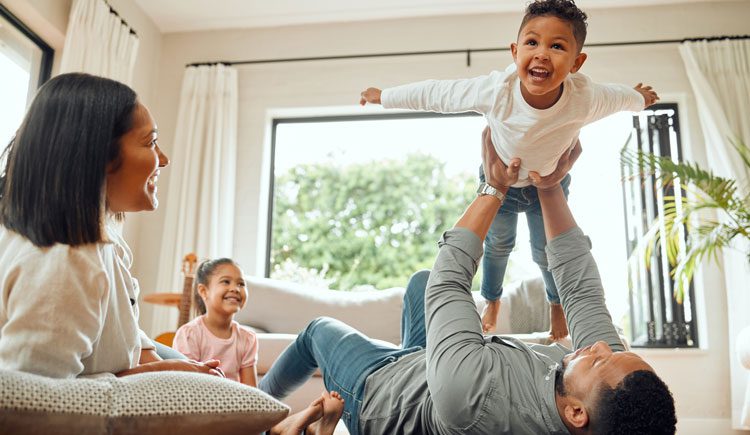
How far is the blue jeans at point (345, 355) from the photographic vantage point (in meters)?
1.72

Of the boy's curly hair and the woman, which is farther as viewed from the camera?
the boy's curly hair

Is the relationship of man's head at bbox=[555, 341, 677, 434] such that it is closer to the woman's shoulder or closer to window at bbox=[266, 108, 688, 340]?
the woman's shoulder

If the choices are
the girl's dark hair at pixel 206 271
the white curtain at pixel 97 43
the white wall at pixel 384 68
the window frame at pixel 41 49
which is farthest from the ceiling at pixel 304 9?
the girl's dark hair at pixel 206 271

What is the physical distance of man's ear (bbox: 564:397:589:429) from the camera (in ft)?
4.16

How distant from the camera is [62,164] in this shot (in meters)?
1.14

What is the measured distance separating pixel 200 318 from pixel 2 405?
6.68 feet

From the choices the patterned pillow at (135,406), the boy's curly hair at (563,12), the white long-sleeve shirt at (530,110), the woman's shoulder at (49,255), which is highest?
the boy's curly hair at (563,12)

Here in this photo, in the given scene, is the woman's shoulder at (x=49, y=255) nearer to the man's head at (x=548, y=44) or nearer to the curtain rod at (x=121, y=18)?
the man's head at (x=548, y=44)

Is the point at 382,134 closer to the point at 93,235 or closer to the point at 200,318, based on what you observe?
the point at 200,318

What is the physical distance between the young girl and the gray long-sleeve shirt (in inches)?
49.1

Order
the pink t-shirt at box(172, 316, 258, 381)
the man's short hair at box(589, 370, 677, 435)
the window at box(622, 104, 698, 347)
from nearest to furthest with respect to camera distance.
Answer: the man's short hair at box(589, 370, 677, 435), the pink t-shirt at box(172, 316, 258, 381), the window at box(622, 104, 698, 347)

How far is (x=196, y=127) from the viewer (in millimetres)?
4945

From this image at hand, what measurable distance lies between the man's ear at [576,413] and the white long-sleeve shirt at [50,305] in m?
0.89

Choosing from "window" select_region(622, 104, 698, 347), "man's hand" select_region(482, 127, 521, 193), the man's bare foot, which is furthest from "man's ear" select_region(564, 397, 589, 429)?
"window" select_region(622, 104, 698, 347)
